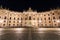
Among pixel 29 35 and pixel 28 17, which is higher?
pixel 28 17

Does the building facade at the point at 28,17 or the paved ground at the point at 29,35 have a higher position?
the building facade at the point at 28,17

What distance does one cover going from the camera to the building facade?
305ft

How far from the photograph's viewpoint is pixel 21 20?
96.5 meters

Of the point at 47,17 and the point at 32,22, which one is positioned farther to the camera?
the point at 47,17

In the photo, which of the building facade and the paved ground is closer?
the paved ground

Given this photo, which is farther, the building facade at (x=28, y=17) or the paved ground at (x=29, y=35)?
the building facade at (x=28, y=17)

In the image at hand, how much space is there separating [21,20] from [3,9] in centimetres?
1236

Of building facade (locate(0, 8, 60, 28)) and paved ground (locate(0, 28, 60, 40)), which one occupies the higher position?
building facade (locate(0, 8, 60, 28))

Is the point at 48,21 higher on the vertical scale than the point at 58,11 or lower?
lower

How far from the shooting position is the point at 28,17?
9356 cm

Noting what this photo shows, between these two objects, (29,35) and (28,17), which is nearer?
(29,35)

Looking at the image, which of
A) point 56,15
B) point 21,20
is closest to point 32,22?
point 21,20

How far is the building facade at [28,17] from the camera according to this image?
93.0m

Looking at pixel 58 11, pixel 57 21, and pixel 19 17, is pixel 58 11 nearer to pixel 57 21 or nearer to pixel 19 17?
pixel 57 21
